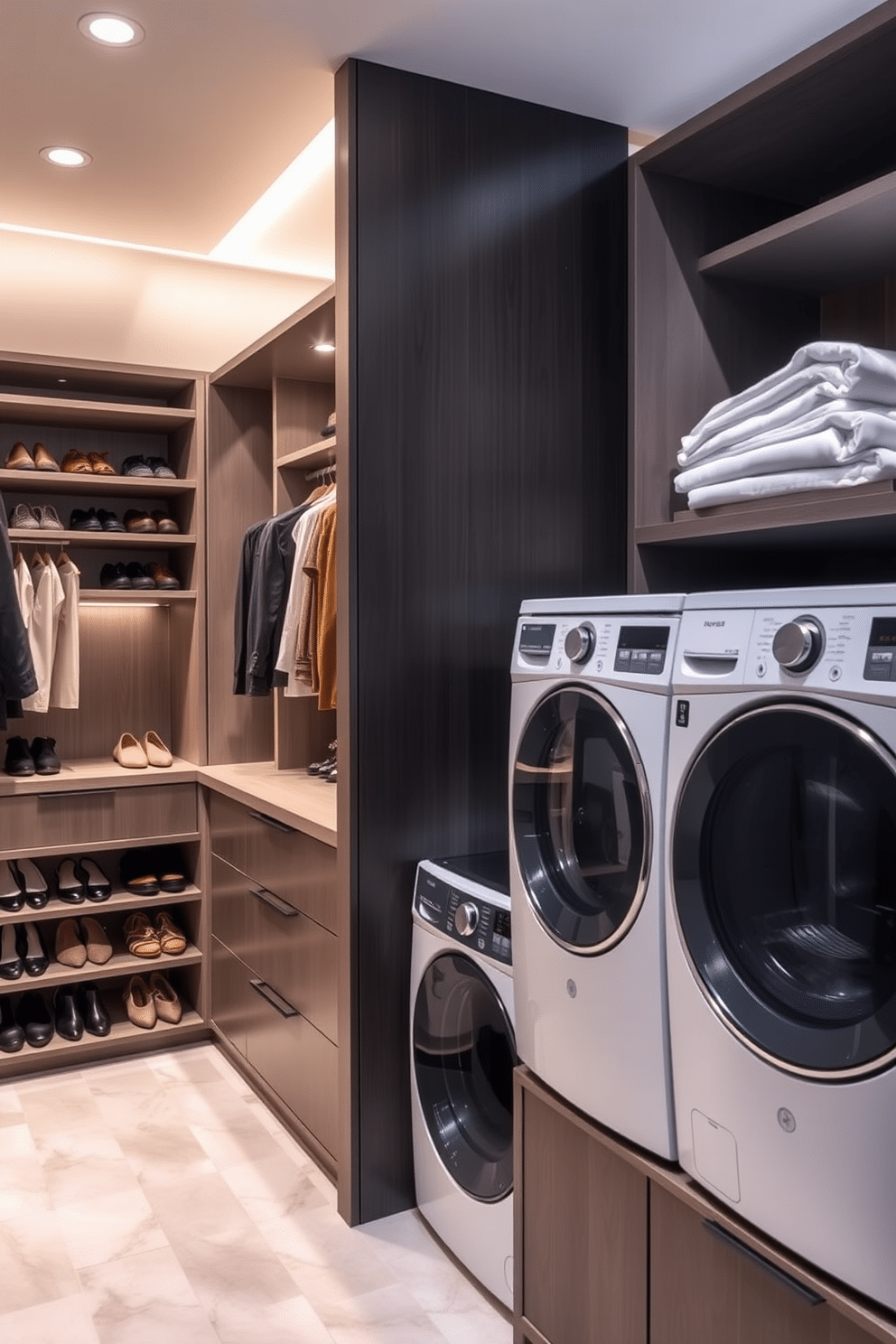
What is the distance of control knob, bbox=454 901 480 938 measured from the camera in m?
2.09

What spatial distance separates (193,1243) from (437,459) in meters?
1.80

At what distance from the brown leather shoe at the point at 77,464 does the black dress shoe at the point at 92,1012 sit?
170 centimetres

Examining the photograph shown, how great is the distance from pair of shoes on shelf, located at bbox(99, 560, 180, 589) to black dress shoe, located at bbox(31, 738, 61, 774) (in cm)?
57

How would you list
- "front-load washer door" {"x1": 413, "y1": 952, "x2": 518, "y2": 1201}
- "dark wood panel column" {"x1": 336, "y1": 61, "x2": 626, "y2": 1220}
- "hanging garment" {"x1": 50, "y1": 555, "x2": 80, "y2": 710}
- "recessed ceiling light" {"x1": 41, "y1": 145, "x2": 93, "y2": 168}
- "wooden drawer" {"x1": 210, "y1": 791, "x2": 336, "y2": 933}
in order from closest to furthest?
"front-load washer door" {"x1": 413, "y1": 952, "x2": 518, "y2": 1201}, "dark wood panel column" {"x1": 336, "y1": 61, "x2": 626, "y2": 1220}, "wooden drawer" {"x1": 210, "y1": 791, "x2": 336, "y2": 933}, "recessed ceiling light" {"x1": 41, "y1": 145, "x2": 93, "y2": 168}, "hanging garment" {"x1": 50, "y1": 555, "x2": 80, "y2": 710}

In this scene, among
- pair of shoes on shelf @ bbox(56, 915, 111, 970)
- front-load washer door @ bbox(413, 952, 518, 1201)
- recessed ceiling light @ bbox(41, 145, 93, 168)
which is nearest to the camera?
front-load washer door @ bbox(413, 952, 518, 1201)

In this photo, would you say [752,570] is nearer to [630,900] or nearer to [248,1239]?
[630,900]

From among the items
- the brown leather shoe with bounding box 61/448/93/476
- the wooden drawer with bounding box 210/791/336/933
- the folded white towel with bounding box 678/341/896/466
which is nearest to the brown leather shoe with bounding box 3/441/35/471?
the brown leather shoe with bounding box 61/448/93/476

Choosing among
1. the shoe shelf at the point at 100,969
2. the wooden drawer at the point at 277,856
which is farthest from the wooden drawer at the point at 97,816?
the shoe shelf at the point at 100,969

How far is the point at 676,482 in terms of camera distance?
1.95 m

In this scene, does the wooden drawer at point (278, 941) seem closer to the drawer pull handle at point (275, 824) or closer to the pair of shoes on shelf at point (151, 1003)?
Result: the drawer pull handle at point (275, 824)

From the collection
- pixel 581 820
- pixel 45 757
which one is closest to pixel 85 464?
pixel 45 757

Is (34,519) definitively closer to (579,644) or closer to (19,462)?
(19,462)

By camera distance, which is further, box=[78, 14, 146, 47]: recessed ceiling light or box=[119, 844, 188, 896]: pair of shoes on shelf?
box=[119, 844, 188, 896]: pair of shoes on shelf

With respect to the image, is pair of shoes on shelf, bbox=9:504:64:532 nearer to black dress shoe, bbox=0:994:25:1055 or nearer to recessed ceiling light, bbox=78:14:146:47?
black dress shoe, bbox=0:994:25:1055
